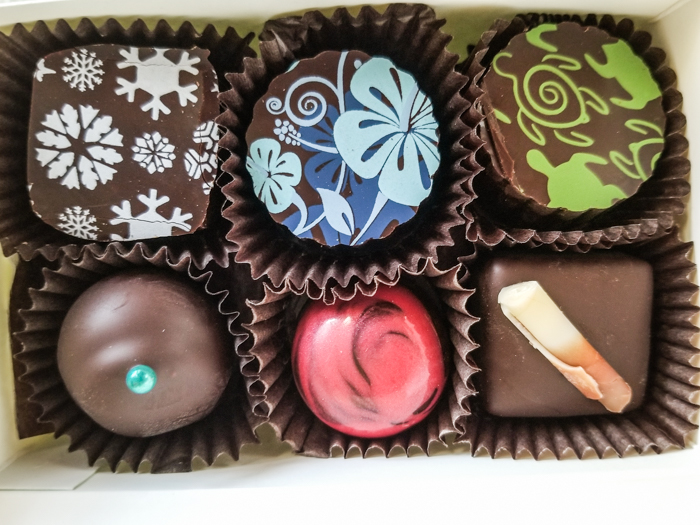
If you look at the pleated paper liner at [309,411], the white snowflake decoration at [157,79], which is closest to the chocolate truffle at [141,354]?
the pleated paper liner at [309,411]

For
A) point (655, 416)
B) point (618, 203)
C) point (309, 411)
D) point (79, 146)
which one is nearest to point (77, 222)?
Result: point (79, 146)

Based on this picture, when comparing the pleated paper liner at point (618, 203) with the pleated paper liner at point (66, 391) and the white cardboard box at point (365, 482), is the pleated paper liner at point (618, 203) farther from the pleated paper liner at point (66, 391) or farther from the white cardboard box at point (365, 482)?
the pleated paper liner at point (66, 391)

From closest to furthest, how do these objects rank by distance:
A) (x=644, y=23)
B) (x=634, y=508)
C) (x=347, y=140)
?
(x=634, y=508)
(x=347, y=140)
(x=644, y=23)

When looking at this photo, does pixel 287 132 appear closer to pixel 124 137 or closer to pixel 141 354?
pixel 124 137

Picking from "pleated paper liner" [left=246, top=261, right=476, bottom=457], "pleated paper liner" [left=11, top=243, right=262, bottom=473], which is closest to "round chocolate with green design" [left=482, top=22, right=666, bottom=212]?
"pleated paper liner" [left=246, top=261, right=476, bottom=457]

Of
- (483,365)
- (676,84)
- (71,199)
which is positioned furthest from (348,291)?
(676,84)

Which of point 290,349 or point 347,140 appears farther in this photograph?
point 290,349

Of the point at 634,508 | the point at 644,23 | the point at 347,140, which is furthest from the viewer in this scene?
the point at 644,23

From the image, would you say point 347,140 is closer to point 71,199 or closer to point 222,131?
point 222,131
